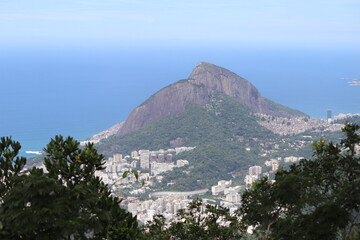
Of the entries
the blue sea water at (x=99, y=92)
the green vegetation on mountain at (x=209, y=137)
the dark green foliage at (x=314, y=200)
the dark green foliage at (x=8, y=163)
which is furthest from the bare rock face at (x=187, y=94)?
the dark green foliage at (x=8, y=163)

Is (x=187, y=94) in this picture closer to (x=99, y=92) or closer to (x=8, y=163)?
(x=8, y=163)

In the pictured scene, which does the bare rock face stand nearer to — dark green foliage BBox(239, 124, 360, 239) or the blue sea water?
the blue sea water

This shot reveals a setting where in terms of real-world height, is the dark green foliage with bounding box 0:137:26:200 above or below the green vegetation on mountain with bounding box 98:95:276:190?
above

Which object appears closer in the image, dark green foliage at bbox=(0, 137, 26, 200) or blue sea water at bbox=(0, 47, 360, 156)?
dark green foliage at bbox=(0, 137, 26, 200)

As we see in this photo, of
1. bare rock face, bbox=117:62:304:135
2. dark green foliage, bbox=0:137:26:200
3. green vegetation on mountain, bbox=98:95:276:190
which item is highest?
bare rock face, bbox=117:62:304:135

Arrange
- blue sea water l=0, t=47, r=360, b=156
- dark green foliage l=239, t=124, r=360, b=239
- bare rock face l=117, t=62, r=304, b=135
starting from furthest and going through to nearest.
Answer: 1. blue sea water l=0, t=47, r=360, b=156
2. bare rock face l=117, t=62, r=304, b=135
3. dark green foliage l=239, t=124, r=360, b=239

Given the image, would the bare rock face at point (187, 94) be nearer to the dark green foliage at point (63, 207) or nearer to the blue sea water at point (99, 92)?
the blue sea water at point (99, 92)

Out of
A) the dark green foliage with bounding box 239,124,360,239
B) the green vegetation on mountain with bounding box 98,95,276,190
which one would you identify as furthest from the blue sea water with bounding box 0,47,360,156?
the dark green foliage with bounding box 239,124,360,239
